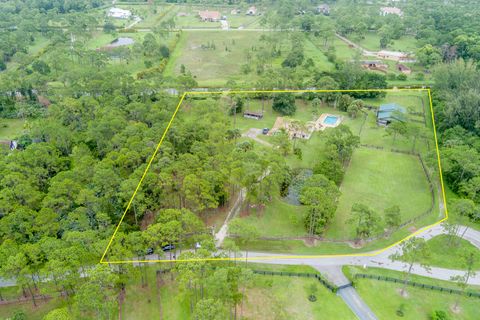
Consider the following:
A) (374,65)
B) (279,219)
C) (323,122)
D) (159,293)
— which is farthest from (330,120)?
(159,293)

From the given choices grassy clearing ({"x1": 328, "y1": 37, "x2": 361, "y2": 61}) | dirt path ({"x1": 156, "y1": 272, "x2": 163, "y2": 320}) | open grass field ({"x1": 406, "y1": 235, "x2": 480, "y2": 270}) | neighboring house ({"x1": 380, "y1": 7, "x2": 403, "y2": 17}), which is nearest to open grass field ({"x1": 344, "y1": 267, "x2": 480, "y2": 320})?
open grass field ({"x1": 406, "y1": 235, "x2": 480, "y2": 270})

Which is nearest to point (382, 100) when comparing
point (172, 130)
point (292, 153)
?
point (292, 153)

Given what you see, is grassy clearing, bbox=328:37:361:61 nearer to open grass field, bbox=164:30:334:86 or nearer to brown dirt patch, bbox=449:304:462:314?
open grass field, bbox=164:30:334:86

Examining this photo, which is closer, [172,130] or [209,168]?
[209,168]

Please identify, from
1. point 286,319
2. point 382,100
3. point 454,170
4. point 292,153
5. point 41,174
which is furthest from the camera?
point 382,100

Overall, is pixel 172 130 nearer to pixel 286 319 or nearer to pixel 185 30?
pixel 286 319

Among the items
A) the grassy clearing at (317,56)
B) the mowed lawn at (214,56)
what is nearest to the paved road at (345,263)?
the mowed lawn at (214,56)

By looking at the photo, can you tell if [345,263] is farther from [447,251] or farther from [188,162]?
[188,162]

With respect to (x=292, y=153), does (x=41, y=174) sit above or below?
above
